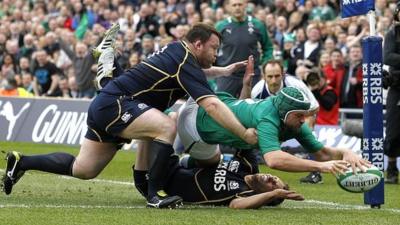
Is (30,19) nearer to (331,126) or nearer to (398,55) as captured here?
(331,126)

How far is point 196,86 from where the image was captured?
10547 millimetres

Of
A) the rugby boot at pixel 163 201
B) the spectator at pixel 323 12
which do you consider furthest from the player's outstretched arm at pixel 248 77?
the spectator at pixel 323 12

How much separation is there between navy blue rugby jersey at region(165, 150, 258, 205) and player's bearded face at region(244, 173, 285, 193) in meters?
0.06

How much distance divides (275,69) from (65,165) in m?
3.80

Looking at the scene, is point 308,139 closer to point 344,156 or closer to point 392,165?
point 344,156

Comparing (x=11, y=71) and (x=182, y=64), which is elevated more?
(x=182, y=64)

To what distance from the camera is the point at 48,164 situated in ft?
37.0

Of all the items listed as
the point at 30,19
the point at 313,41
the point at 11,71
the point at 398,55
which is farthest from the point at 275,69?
the point at 30,19

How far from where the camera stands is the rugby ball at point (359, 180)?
9.84 meters

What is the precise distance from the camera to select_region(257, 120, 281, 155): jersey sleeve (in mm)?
9961

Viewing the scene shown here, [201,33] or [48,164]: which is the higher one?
[201,33]

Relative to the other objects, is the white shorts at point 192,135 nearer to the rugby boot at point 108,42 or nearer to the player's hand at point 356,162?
the player's hand at point 356,162

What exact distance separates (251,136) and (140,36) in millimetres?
16984

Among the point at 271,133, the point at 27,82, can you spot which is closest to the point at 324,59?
the point at 27,82
